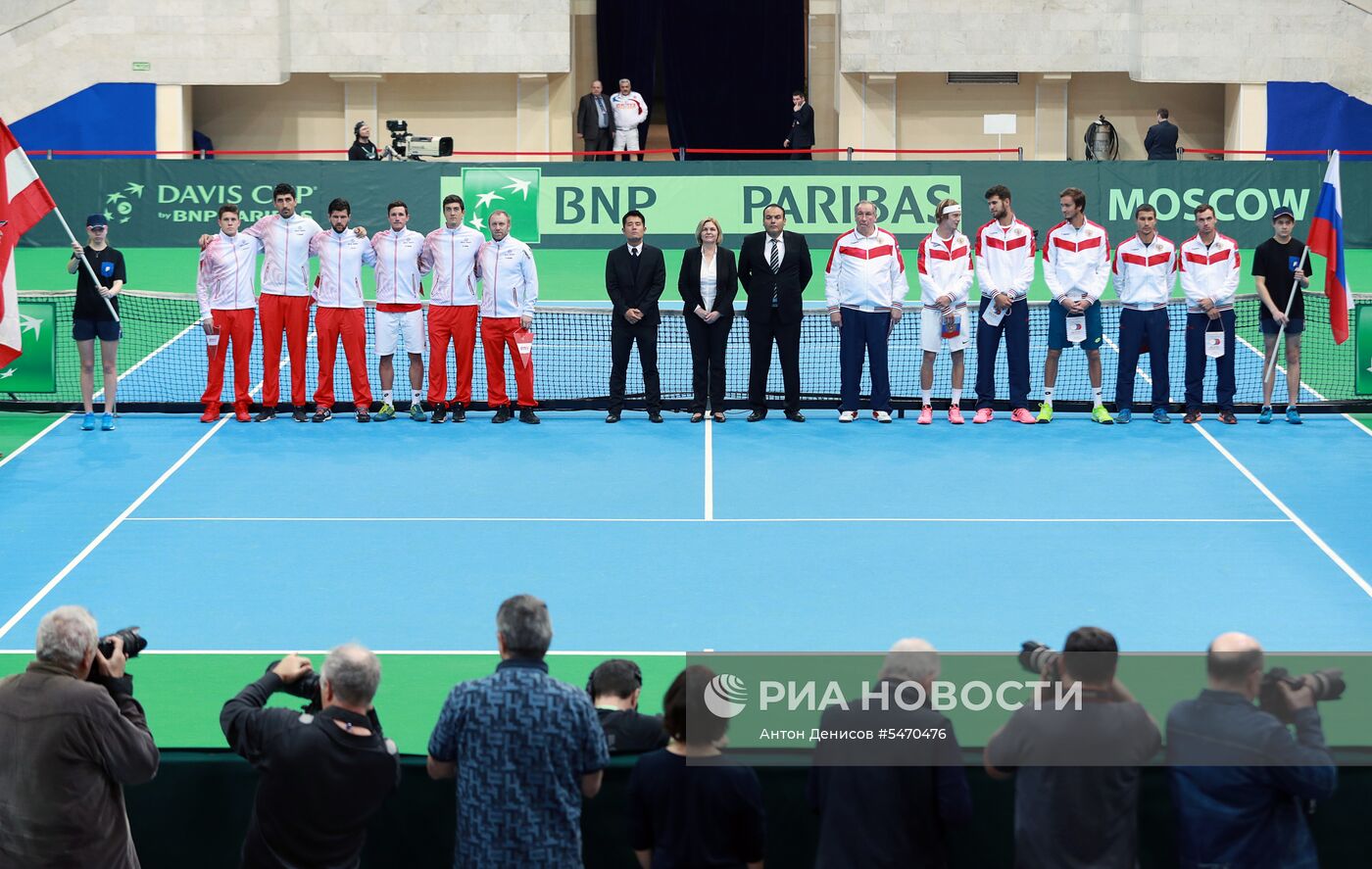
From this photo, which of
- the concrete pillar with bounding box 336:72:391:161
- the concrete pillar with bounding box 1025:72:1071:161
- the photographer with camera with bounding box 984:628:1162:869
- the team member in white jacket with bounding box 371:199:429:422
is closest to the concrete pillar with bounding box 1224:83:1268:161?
the concrete pillar with bounding box 1025:72:1071:161

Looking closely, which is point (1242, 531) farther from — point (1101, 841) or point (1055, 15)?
point (1055, 15)

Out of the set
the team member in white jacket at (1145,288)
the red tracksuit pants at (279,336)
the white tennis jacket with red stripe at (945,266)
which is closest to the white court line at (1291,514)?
the team member in white jacket at (1145,288)

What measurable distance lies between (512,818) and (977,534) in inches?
341

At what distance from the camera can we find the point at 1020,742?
5801 mm

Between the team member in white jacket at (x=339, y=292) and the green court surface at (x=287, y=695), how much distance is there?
23.4 feet

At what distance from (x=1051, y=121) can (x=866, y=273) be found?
23178 millimetres

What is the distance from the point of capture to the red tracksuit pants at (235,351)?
17938 mm

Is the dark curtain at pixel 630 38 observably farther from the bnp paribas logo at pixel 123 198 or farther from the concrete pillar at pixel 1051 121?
the bnp paribas logo at pixel 123 198

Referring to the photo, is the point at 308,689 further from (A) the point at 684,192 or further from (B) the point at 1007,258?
(A) the point at 684,192

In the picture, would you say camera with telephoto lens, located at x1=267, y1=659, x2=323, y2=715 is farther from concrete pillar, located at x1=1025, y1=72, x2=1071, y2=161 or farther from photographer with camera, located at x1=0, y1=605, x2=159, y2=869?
concrete pillar, located at x1=1025, y1=72, x2=1071, y2=161

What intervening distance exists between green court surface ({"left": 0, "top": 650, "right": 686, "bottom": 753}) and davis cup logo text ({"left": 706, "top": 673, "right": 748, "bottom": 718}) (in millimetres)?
2783

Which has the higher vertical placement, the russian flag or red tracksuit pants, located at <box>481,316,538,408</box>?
the russian flag

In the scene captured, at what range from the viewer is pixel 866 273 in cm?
1767

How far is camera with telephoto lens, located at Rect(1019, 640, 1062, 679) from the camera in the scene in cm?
593
